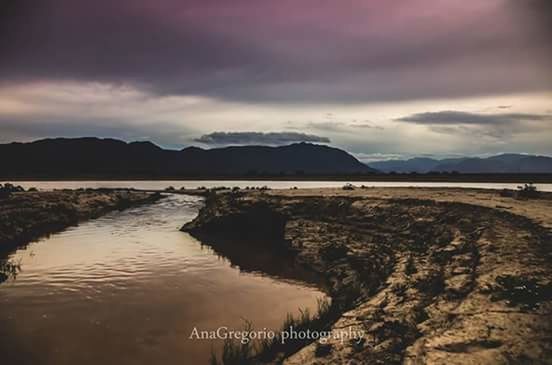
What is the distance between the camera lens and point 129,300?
1269cm

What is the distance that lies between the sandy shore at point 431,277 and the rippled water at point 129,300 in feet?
8.08

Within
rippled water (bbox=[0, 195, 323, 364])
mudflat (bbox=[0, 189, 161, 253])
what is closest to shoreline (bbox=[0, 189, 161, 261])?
mudflat (bbox=[0, 189, 161, 253])

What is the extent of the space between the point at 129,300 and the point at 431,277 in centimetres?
956

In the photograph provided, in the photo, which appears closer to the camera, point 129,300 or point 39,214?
point 129,300

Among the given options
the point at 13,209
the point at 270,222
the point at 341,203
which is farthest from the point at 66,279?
the point at 13,209

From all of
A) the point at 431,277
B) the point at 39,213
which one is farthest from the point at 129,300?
the point at 39,213

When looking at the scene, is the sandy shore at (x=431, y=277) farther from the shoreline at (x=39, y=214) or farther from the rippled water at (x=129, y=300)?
the shoreline at (x=39, y=214)

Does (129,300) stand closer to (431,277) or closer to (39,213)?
(431,277)

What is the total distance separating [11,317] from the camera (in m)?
11.2

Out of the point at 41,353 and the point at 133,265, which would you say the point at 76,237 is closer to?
the point at 133,265

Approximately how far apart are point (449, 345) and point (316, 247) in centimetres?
1289

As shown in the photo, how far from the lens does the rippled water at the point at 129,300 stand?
363 inches

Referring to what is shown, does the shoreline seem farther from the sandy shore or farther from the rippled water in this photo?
the sandy shore

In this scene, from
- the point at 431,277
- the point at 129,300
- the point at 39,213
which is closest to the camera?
the point at 431,277
